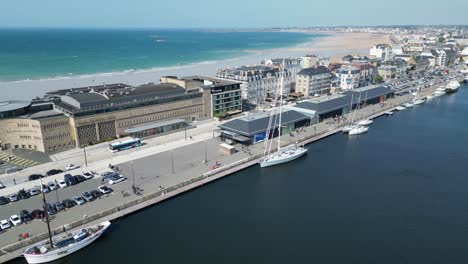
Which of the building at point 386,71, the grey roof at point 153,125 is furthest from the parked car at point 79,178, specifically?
the building at point 386,71

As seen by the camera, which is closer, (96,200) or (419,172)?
(96,200)

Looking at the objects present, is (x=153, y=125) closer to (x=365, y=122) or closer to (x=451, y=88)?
(x=365, y=122)

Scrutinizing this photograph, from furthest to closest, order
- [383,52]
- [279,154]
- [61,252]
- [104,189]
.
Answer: [383,52] < [279,154] < [104,189] < [61,252]

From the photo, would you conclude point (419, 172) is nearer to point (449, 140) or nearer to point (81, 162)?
point (449, 140)

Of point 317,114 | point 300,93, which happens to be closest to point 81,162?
point 317,114

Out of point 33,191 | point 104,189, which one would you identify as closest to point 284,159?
point 104,189

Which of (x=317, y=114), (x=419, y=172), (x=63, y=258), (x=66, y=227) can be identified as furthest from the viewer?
(x=317, y=114)
